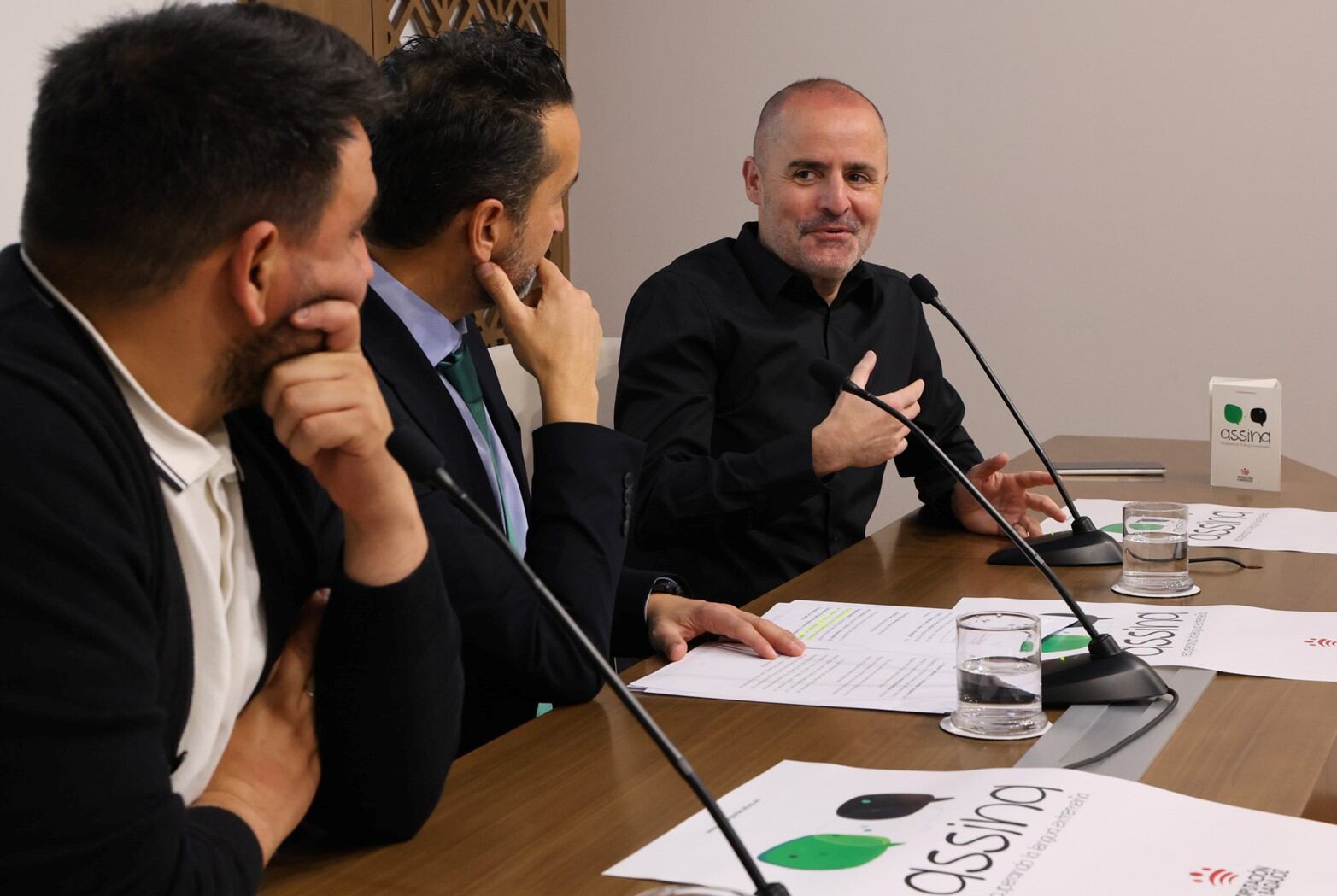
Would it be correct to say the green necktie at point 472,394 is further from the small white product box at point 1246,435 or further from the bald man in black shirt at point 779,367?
the small white product box at point 1246,435

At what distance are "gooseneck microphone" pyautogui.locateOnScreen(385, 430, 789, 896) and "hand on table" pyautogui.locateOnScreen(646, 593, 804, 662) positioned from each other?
0.55 meters

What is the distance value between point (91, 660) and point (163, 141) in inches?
13.0

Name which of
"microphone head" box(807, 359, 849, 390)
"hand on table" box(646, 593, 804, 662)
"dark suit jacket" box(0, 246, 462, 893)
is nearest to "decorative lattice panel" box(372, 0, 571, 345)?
"microphone head" box(807, 359, 849, 390)

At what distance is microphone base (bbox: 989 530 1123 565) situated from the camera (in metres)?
2.00

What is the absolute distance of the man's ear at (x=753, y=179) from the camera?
9.00 ft

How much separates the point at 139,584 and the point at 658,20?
4.00 m

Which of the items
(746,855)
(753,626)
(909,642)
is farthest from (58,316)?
(909,642)

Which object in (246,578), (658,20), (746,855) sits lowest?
(746,855)

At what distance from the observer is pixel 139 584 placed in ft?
2.99

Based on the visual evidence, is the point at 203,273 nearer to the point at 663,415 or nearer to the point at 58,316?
the point at 58,316

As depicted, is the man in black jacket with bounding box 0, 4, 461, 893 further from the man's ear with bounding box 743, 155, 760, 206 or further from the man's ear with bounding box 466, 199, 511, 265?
the man's ear with bounding box 743, 155, 760, 206

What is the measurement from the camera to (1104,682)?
1382 mm

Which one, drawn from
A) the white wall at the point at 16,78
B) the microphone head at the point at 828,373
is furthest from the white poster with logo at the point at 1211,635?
the white wall at the point at 16,78

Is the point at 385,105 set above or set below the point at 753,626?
above
